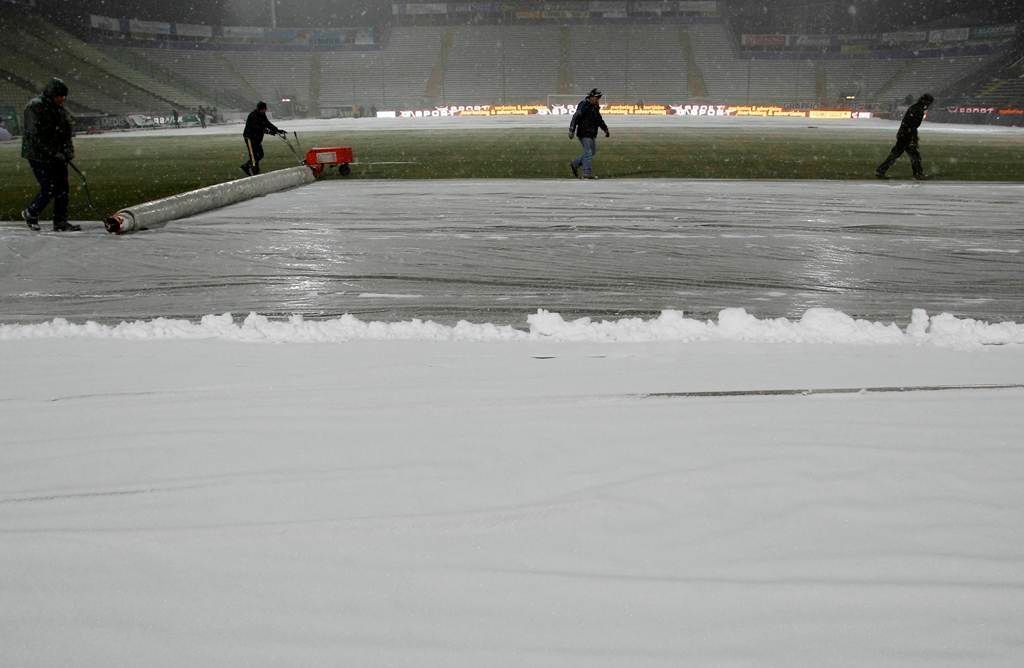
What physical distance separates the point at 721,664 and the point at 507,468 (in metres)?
1.18

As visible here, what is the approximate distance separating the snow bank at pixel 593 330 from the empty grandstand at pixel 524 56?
50.5 metres

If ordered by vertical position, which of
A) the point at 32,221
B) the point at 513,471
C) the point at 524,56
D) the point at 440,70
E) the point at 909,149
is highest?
the point at 524,56

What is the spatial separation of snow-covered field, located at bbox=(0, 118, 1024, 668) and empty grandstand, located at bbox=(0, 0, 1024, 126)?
5106 cm

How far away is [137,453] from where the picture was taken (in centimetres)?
314

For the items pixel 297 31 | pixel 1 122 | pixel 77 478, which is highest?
pixel 297 31

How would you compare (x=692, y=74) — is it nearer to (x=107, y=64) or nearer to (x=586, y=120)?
(x=107, y=64)

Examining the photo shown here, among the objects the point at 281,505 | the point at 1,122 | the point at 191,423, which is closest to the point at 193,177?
the point at 191,423

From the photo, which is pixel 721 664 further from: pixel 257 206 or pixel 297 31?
pixel 297 31

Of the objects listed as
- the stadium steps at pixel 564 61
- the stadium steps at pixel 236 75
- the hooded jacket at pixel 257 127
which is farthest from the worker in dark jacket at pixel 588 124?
the stadium steps at pixel 236 75

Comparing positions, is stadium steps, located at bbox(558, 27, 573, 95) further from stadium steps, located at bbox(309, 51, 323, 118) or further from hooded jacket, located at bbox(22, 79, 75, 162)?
hooded jacket, located at bbox(22, 79, 75, 162)

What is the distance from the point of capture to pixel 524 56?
64125 mm

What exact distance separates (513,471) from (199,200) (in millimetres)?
8200

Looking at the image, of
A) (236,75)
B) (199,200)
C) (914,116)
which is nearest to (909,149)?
(914,116)

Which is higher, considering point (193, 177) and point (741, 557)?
point (193, 177)
